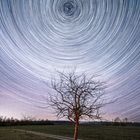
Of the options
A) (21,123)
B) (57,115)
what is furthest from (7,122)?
(57,115)

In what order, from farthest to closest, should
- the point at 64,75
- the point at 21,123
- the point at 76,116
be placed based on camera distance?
1. the point at 21,123
2. the point at 64,75
3. the point at 76,116

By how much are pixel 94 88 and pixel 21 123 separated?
157 meters

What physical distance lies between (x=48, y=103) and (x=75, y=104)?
2.79m

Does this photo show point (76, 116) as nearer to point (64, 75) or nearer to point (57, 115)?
point (57, 115)

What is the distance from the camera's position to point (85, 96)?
76.2ft

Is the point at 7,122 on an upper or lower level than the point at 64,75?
upper

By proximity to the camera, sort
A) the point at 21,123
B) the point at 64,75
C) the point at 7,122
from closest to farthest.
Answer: the point at 64,75 → the point at 7,122 → the point at 21,123

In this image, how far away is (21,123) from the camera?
173125 millimetres

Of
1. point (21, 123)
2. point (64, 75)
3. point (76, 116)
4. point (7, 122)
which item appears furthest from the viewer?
point (21, 123)

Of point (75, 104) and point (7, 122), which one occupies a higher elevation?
point (7, 122)

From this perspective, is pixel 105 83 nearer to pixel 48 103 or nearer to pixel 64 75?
pixel 64 75

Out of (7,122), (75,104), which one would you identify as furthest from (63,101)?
(7,122)

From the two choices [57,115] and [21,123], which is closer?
[57,115]

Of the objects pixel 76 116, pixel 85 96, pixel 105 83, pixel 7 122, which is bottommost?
pixel 76 116
